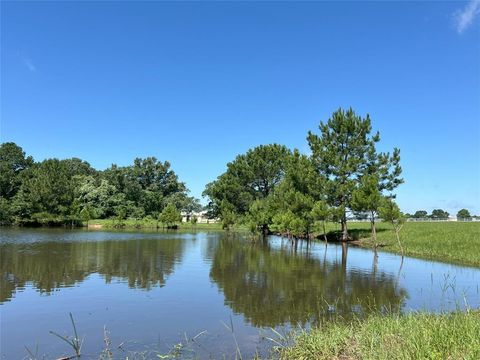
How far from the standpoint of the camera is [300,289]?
1881 centimetres

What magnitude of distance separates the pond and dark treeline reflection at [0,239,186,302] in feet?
0.19

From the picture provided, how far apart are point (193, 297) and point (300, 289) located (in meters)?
4.89

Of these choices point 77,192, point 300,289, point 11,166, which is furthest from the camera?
point 77,192

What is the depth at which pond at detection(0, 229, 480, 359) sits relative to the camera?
11.0 m

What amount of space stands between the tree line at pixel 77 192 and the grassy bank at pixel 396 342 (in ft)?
244

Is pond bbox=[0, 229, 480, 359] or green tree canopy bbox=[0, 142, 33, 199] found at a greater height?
green tree canopy bbox=[0, 142, 33, 199]

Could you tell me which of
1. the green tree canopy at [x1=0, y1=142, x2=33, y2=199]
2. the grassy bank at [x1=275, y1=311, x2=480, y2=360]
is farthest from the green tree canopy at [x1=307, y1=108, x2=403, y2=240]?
the green tree canopy at [x1=0, y1=142, x2=33, y2=199]

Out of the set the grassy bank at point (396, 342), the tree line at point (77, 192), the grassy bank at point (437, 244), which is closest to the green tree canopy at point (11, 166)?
the tree line at point (77, 192)

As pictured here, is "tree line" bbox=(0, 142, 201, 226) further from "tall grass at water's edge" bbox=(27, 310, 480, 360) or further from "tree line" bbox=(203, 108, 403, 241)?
"tall grass at water's edge" bbox=(27, 310, 480, 360)

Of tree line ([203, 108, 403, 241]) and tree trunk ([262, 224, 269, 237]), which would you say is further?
tree trunk ([262, 224, 269, 237])

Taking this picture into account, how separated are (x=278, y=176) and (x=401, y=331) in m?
64.1

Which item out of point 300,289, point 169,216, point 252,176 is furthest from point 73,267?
point 169,216

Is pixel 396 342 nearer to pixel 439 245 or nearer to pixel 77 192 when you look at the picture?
pixel 439 245

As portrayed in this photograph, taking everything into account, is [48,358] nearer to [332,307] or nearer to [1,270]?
[332,307]
